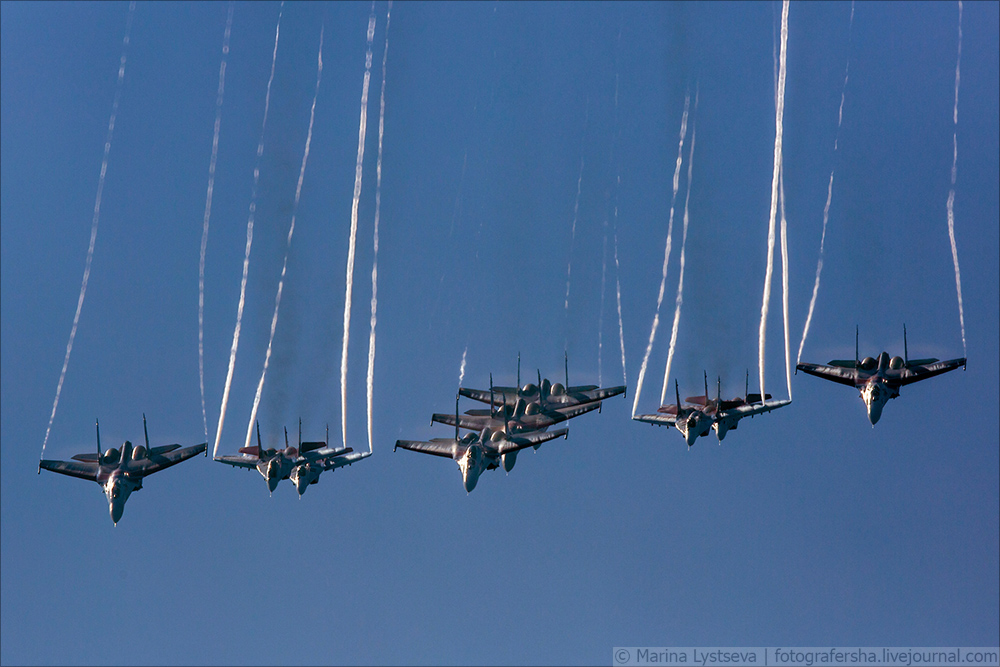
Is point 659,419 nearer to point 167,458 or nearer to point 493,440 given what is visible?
point 493,440

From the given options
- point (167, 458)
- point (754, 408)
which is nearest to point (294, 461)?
point (167, 458)

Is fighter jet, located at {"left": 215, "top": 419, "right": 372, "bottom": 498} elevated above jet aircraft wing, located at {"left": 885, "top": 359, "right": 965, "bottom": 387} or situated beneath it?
situated beneath

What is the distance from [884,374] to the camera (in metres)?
92.2

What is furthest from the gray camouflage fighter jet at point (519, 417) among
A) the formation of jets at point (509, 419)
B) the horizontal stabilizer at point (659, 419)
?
the horizontal stabilizer at point (659, 419)

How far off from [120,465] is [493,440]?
24.7 metres

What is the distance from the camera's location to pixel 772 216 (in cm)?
8706

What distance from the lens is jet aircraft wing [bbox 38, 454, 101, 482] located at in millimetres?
96250

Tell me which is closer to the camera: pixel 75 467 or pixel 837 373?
pixel 837 373

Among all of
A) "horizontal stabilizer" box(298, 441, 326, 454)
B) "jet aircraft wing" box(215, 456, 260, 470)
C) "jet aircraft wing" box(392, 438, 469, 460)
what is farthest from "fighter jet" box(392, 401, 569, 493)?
"jet aircraft wing" box(215, 456, 260, 470)

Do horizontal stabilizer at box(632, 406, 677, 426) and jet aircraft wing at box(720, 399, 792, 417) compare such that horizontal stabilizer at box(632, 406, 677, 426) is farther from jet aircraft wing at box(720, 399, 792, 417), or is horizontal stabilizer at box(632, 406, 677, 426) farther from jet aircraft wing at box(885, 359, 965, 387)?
jet aircraft wing at box(885, 359, 965, 387)

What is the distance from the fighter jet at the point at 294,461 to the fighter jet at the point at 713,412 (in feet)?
73.5

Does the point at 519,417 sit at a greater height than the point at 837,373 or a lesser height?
lesser

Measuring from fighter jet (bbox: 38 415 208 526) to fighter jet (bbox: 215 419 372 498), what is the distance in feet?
11.0

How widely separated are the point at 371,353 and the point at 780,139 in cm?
2990
